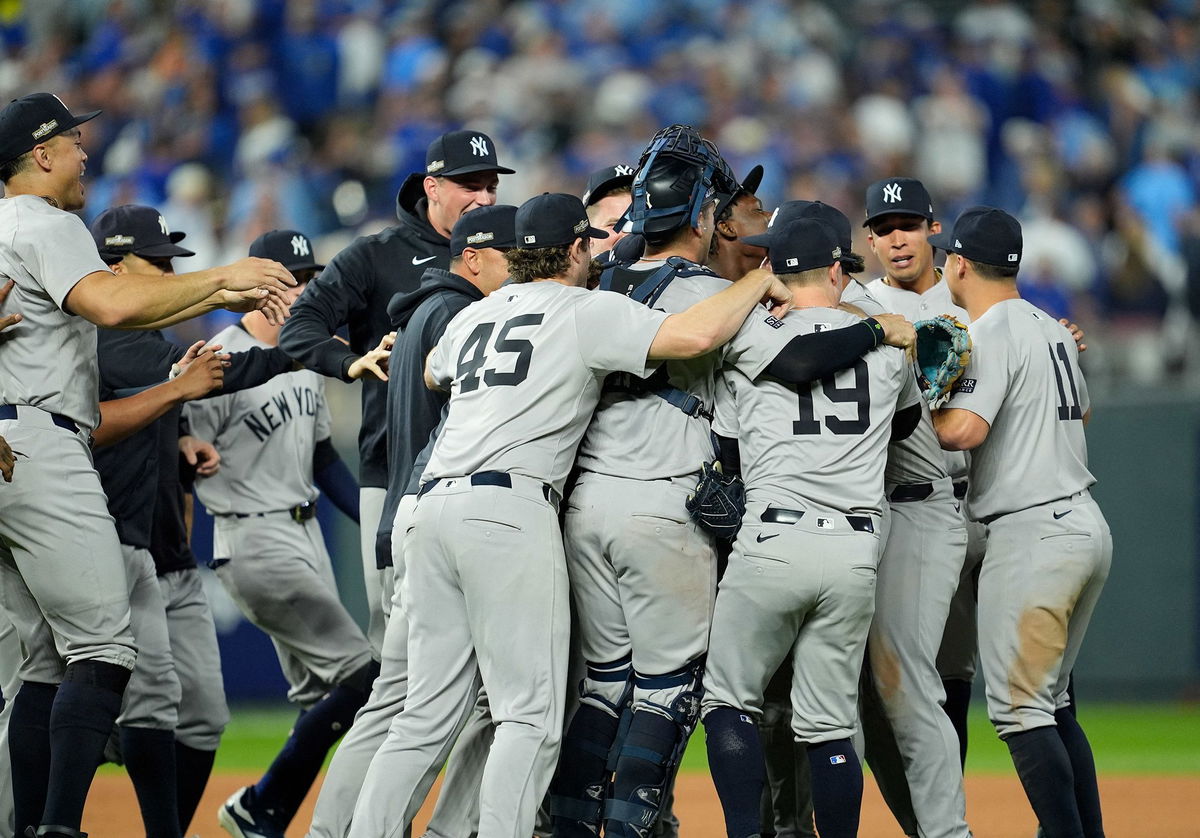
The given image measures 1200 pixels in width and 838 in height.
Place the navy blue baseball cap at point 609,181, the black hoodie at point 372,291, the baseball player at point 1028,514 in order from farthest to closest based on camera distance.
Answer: the navy blue baseball cap at point 609,181, the black hoodie at point 372,291, the baseball player at point 1028,514

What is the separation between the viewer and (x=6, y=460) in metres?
Answer: 4.95

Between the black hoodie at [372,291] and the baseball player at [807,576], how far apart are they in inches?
69.3

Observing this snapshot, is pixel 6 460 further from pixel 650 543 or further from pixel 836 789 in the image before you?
pixel 836 789

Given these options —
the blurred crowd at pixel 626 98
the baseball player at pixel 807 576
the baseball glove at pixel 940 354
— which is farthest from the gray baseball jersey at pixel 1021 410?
the blurred crowd at pixel 626 98

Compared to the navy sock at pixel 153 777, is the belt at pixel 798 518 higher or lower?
higher

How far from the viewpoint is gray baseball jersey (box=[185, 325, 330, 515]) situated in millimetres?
6828

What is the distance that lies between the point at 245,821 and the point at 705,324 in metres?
3.09

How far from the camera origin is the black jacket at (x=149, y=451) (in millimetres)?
5930

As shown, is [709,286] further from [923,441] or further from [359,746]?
[359,746]

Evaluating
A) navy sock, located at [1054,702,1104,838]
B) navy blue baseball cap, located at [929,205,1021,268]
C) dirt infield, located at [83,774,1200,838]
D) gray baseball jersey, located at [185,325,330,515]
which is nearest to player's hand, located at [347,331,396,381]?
gray baseball jersey, located at [185,325,330,515]

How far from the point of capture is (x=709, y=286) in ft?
16.8

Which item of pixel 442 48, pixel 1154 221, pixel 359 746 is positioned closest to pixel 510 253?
pixel 359 746

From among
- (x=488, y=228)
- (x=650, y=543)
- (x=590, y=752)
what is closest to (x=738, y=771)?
(x=590, y=752)

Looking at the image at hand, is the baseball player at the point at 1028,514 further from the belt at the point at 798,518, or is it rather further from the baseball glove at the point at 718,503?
the baseball glove at the point at 718,503
